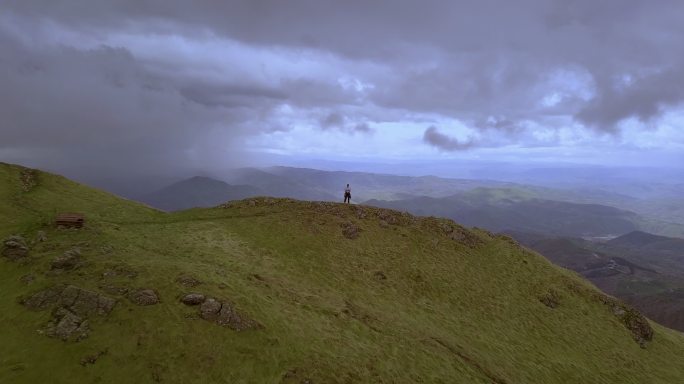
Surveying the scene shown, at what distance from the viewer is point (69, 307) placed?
86.0 feet

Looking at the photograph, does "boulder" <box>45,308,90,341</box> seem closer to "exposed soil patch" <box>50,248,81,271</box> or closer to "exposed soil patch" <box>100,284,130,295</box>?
"exposed soil patch" <box>100,284,130,295</box>

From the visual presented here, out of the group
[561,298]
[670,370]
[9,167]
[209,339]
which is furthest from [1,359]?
[670,370]

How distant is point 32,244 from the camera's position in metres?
34.4

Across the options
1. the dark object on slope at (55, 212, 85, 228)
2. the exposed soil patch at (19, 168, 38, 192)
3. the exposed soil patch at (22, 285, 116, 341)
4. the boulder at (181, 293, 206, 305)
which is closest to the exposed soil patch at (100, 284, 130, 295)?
the exposed soil patch at (22, 285, 116, 341)

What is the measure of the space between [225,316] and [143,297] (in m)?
5.65

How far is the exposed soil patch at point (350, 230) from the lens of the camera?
50.5 metres

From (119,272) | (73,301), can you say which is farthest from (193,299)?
(73,301)

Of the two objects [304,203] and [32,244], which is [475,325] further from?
[32,244]

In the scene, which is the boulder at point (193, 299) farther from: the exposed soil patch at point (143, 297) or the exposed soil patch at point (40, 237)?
the exposed soil patch at point (40, 237)

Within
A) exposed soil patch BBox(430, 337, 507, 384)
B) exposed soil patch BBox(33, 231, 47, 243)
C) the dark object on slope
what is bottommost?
exposed soil patch BBox(430, 337, 507, 384)

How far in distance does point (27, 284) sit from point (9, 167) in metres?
39.8

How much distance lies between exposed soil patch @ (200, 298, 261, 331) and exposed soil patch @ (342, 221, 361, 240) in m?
23.8

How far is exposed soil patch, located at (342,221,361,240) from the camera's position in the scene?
50.5 metres

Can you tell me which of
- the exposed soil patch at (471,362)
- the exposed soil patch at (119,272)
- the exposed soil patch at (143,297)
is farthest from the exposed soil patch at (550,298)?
the exposed soil patch at (119,272)
